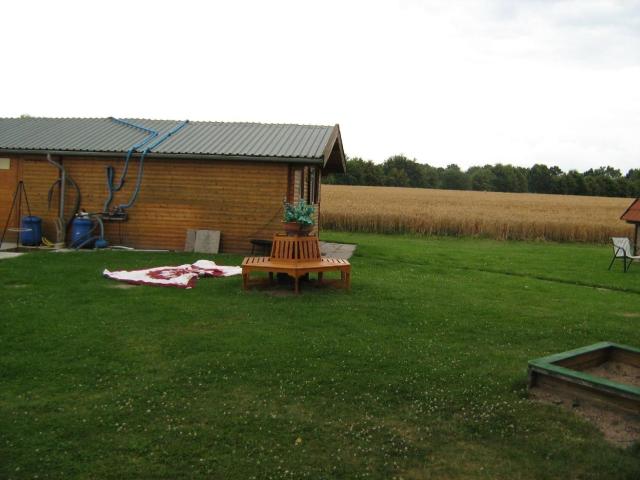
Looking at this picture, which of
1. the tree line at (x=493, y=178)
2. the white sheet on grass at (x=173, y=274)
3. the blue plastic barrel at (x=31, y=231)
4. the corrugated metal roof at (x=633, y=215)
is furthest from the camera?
the tree line at (x=493, y=178)

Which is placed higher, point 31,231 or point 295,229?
point 295,229

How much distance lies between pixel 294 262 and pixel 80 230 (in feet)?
22.7

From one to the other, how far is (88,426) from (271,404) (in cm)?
124

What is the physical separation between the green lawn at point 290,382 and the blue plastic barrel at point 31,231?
16.0 feet

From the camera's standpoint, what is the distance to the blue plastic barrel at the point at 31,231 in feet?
45.3

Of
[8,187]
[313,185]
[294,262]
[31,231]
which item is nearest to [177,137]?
[313,185]

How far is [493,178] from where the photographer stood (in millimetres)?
79375

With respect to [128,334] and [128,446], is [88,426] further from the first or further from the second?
[128,334]

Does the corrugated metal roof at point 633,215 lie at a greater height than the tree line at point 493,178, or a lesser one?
lesser

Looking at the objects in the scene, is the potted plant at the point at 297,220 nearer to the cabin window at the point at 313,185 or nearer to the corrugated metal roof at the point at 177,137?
the corrugated metal roof at the point at 177,137

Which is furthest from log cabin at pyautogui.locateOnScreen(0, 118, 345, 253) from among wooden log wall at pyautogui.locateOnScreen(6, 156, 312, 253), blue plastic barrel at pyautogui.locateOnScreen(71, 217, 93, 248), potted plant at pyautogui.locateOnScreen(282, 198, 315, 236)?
potted plant at pyautogui.locateOnScreen(282, 198, 315, 236)


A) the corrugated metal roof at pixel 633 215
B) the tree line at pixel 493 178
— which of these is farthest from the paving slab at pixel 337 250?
the tree line at pixel 493 178

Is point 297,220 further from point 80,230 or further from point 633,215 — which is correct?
point 633,215

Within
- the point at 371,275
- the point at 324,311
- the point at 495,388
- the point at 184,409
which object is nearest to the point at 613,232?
the point at 371,275
